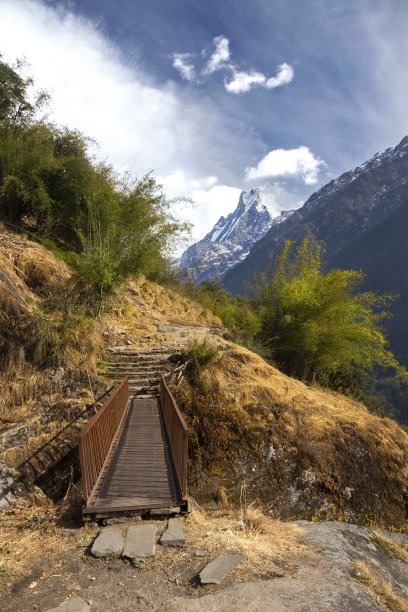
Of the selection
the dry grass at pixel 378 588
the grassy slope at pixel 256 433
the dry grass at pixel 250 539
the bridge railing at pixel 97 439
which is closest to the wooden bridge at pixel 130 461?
the bridge railing at pixel 97 439

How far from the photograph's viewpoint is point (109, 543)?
13.3ft

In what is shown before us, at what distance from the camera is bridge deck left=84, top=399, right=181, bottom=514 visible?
480 cm

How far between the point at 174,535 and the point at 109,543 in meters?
0.70

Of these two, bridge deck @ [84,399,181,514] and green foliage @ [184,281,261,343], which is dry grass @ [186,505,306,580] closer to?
bridge deck @ [84,399,181,514]

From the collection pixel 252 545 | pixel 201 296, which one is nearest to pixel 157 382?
pixel 252 545

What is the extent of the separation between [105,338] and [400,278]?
17602cm

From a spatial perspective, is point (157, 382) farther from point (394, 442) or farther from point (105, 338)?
point (394, 442)

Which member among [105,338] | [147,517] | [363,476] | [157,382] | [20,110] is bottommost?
[363,476]

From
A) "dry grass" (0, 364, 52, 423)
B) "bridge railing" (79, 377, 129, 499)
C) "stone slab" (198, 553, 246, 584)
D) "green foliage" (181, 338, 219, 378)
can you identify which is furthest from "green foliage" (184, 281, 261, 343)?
"stone slab" (198, 553, 246, 584)

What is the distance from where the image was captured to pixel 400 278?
163 m

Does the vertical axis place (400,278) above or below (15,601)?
above

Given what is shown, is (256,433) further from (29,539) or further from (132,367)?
(29,539)

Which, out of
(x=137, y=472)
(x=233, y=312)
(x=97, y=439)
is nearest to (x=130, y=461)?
(x=137, y=472)

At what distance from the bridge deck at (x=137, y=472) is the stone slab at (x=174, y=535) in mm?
299
